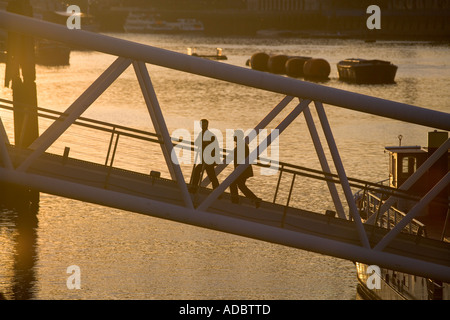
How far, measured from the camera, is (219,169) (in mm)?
24578

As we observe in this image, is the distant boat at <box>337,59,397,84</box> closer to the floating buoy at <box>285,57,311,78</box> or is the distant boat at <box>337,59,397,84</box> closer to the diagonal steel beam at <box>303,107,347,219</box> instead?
the floating buoy at <box>285,57,311,78</box>

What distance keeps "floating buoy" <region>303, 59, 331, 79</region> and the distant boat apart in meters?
2.62

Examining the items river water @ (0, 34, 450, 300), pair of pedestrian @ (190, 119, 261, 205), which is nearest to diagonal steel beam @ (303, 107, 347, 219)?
pair of pedestrian @ (190, 119, 261, 205)

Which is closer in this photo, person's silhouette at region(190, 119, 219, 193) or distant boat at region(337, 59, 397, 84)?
person's silhouette at region(190, 119, 219, 193)

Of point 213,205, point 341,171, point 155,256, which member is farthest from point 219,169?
point 155,256

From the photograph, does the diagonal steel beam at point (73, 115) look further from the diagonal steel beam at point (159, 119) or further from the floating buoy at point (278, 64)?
the floating buoy at point (278, 64)

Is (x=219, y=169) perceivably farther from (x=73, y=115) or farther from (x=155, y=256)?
(x=155, y=256)

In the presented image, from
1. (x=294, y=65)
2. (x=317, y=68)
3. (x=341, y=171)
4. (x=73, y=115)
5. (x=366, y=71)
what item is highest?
(x=294, y=65)

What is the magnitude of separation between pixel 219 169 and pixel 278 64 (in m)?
151

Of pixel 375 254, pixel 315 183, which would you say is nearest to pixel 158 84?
pixel 315 183

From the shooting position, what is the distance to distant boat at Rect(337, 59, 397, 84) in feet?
516

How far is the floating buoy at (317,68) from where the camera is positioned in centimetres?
16350

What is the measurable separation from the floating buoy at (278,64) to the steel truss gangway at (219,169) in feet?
494
